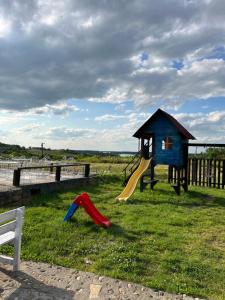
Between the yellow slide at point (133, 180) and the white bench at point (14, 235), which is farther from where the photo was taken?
the yellow slide at point (133, 180)

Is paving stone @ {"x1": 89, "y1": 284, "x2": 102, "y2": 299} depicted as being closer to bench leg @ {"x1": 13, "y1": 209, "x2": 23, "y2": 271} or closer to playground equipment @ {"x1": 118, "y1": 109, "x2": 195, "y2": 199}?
bench leg @ {"x1": 13, "y1": 209, "x2": 23, "y2": 271}

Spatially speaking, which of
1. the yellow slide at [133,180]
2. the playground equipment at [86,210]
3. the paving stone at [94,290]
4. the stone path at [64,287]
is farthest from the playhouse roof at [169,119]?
the paving stone at [94,290]

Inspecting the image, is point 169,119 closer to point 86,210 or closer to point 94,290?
point 86,210

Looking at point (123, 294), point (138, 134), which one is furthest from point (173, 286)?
point (138, 134)

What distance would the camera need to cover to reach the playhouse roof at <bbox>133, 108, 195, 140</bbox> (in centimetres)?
1346

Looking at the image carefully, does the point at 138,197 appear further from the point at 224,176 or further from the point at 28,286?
the point at 28,286

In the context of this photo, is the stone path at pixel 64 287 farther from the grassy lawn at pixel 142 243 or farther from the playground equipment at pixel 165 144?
the playground equipment at pixel 165 144

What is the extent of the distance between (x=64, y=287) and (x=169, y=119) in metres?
10.3

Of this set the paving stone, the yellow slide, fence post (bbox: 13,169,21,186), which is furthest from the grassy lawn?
fence post (bbox: 13,169,21,186)

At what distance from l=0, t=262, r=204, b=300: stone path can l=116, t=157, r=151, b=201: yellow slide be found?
6385mm

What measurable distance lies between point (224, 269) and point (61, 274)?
2.64 meters

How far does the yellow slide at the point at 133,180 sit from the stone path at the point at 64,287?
6.38m

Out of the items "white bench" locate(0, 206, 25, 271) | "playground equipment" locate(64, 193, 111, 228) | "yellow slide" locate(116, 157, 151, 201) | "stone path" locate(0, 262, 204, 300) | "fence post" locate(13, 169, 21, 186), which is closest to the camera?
"stone path" locate(0, 262, 204, 300)

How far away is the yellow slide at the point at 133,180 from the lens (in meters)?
11.6
